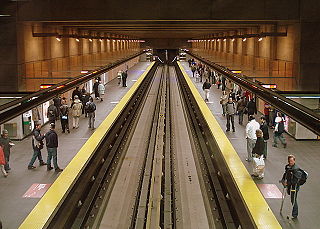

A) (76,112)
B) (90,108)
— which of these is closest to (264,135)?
(90,108)

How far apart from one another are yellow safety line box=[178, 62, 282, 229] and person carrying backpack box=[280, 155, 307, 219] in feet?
1.49

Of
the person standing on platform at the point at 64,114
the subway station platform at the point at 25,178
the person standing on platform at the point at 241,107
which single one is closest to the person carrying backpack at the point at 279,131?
the person standing on platform at the point at 241,107

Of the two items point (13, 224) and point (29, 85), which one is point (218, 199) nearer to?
point (13, 224)

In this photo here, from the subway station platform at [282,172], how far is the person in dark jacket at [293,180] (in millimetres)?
171

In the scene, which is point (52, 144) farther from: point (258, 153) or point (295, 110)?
point (295, 110)

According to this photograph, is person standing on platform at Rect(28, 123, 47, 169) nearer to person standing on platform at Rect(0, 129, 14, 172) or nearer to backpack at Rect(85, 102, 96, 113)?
person standing on platform at Rect(0, 129, 14, 172)

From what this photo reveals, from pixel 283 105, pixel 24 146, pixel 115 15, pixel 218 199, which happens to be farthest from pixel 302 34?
pixel 283 105

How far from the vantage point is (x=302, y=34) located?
1644 centimetres

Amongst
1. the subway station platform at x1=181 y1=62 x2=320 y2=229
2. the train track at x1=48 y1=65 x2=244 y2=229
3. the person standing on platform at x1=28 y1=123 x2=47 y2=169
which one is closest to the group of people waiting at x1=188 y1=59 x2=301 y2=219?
the subway station platform at x1=181 y1=62 x2=320 y2=229

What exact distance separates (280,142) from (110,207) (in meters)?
6.36

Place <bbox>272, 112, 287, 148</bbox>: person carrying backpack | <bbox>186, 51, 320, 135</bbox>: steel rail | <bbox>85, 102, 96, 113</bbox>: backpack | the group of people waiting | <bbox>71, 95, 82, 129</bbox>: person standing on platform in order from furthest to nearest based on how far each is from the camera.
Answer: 1. <bbox>85, 102, 96, 113</bbox>: backpack
2. <bbox>71, 95, 82, 129</bbox>: person standing on platform
3. <bbox>272, 112, 287, 148</bbox>: person carrying backpack
4. the group of people waiting
5. <bbox>186, 51, 320, 135</bbox>: steel rail

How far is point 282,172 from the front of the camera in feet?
35.2

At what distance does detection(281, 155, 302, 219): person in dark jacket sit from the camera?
315 inches

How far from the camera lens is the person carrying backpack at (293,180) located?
800 cm
